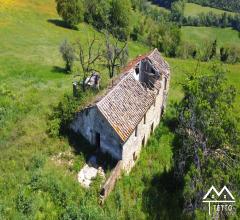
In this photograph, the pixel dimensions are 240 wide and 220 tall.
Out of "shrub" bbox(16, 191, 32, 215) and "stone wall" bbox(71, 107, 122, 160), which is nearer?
"shrub" bbox(16, 191, 32, 215)

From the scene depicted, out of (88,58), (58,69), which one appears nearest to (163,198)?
(58,69)

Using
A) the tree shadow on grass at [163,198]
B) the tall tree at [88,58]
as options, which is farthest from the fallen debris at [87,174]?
the tall tree at [88,58]

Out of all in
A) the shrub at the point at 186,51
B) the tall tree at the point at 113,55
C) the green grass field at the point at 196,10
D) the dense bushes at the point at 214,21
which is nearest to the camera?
the tall tree at the point at 113,55

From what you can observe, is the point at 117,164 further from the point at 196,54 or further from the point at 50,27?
the point at 196,54

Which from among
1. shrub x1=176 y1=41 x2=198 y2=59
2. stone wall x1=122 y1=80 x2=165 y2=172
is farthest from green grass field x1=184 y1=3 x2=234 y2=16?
stone wall x1=122 y1=80 x2=165 y2=172

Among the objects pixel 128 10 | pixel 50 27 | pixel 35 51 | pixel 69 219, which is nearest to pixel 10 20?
pixel 50 27

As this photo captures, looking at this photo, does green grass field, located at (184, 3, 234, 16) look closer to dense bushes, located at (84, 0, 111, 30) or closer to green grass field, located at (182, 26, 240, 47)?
green grass field, located at (182, 26, 240, 47)

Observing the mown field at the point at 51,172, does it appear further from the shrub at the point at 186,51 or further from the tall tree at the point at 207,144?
the shrub at the point at 186,51
